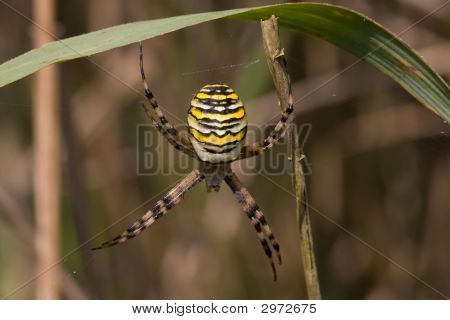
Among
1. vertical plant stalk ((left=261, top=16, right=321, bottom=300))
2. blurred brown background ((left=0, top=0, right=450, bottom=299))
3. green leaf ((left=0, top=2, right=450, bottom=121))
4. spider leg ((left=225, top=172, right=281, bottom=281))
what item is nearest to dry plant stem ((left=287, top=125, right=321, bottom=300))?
vertical plant stalk ((left=261, top=16, right=321, bottom=300))

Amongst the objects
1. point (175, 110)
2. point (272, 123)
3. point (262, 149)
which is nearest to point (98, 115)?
point (175, 110)

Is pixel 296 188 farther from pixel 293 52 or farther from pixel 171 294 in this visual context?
pixel 171 294

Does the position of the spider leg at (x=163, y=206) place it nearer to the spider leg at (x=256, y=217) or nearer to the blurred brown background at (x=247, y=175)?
the spider leg at (x=256, y=217)

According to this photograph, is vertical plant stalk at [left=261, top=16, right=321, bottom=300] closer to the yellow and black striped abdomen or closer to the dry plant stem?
the dry plant stem

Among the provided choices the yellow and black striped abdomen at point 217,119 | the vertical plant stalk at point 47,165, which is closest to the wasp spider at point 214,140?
the yellow and black striped abdomen at point 217,119

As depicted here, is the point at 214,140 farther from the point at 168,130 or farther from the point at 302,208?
the point at 302,208

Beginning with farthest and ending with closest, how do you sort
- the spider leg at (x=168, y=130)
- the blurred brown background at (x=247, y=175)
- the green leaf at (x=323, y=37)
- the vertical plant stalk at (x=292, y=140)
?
1. the blurred brown background at (x=247, y=175)
2. the spider leg at (x=168, y=130)
3. the vertical plant stalk at (x=292, y=140)
4. the green leaf at (x=323, y=37)

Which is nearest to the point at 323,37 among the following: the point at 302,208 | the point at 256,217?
the point at 302,208
